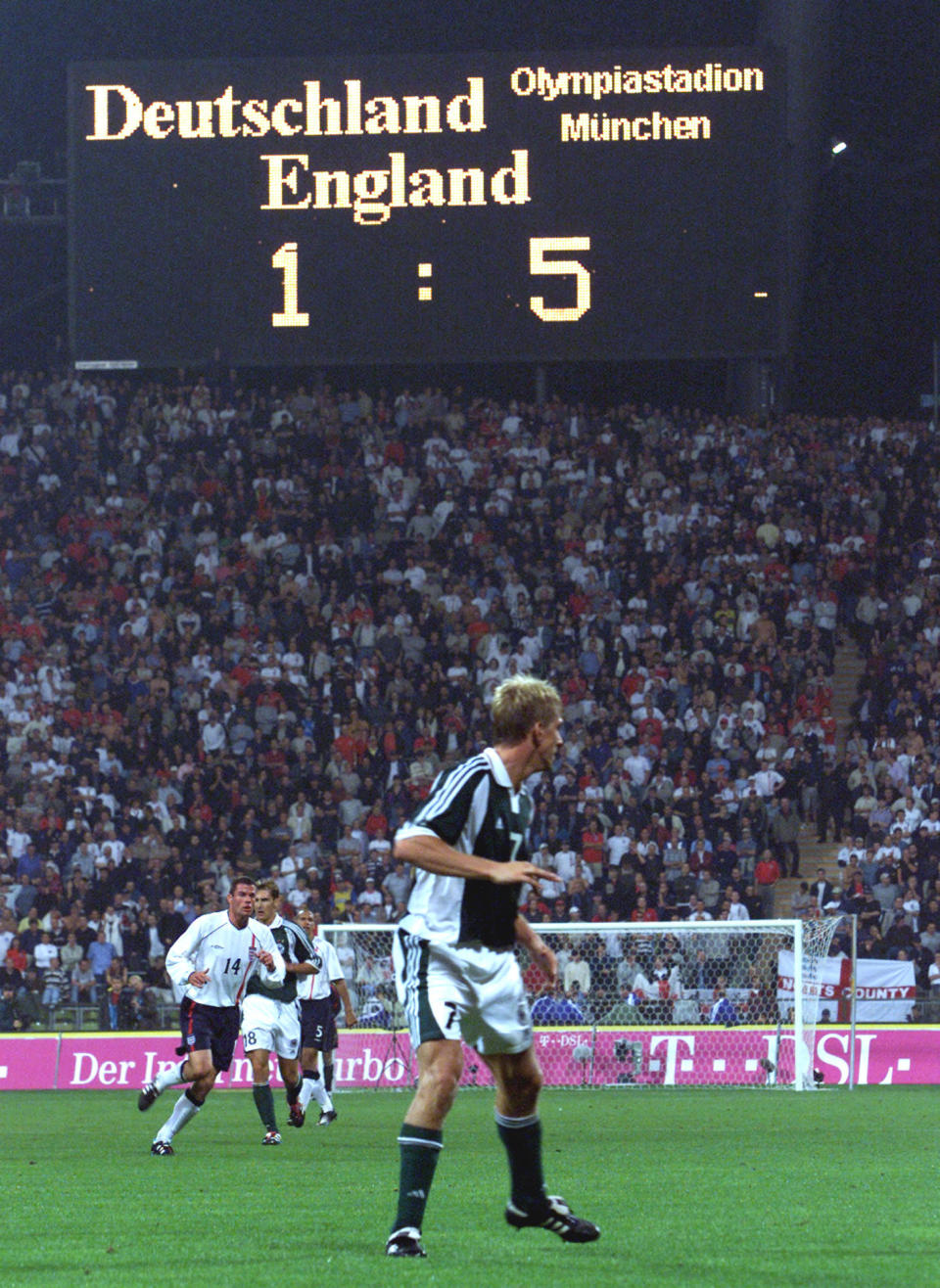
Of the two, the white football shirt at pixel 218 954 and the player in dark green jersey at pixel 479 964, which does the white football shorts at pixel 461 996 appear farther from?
the white football shirt at pixel 218 954

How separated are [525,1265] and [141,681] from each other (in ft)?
77.0

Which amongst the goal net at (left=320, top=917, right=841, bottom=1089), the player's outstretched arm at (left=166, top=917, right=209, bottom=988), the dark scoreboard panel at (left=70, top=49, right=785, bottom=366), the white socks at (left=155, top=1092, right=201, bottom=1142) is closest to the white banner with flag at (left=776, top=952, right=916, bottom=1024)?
the goal net at (left=320, top=917, right=841, bottom=1089)

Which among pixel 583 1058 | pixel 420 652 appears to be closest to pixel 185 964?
pixel 583 1058

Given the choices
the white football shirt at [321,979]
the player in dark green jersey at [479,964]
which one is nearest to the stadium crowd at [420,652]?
the white football shirt at [321,979]

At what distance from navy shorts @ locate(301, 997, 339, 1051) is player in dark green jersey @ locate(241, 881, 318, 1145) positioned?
1558mm

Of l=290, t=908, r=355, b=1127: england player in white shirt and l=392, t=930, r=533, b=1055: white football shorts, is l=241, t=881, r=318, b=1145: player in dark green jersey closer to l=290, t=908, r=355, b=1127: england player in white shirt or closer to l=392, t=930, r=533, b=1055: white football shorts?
l=290, t=908, r=355, b=1127: england player in white shirt

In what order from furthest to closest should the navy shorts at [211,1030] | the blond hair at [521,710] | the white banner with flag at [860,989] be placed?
1. the white banner with flag at [860,989]
2. the navy shorts at [211,1030]
3. the blond hair at [521,710]

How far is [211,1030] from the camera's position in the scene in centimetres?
1359

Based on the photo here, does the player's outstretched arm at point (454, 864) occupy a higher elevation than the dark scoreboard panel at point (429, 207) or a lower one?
lower

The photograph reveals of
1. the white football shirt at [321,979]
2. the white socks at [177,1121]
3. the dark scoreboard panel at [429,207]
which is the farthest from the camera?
the dark scoreboard panel at [429,207]

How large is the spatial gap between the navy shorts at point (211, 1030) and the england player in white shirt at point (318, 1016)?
234cm

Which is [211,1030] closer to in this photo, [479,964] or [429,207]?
[479,964]

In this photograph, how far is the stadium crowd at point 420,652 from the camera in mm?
25859

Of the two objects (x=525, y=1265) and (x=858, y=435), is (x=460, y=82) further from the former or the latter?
(x=525, y=1265)
